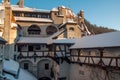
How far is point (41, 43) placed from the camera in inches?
1475

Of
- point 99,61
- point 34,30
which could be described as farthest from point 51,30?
point 99,61

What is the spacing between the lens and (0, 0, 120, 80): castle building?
33844 millimetres

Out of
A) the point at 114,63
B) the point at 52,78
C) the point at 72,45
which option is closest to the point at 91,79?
the point at 114,63

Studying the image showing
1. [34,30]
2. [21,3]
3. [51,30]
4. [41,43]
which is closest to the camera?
[41,43]

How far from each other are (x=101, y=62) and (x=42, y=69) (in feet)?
53.3

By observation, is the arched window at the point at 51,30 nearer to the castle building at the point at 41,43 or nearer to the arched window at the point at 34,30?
the castle building at the point at 41,43

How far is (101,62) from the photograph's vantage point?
955 inches

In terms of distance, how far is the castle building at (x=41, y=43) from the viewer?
1332 inches

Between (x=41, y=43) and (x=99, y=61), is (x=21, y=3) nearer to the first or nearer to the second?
(x=41, y=43)

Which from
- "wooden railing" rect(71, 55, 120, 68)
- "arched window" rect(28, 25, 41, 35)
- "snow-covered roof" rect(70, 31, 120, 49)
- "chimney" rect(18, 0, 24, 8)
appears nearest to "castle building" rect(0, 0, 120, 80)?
"arched window" rect(28, 25, 41, 35)

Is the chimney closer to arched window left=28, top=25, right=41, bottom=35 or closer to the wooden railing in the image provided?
arched window left=28, top=25, right=41, bottom=35

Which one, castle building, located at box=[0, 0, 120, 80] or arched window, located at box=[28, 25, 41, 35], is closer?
castle building, located at box=[0, 0, 120, 80]

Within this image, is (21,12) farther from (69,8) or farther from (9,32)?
(69,8)

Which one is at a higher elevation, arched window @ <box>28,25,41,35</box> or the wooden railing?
arched window @ <box>28,25,41,35</box>
